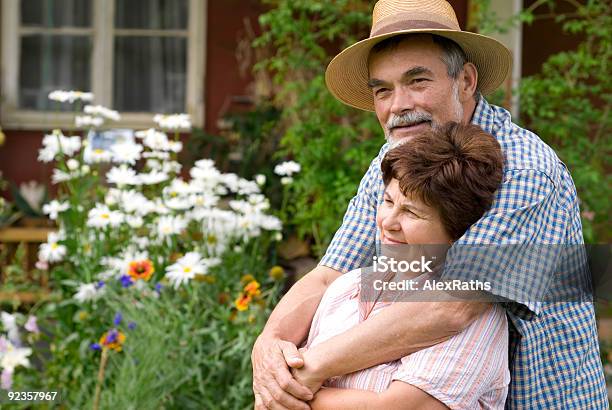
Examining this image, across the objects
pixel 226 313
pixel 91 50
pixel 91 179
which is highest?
pixel 91 50

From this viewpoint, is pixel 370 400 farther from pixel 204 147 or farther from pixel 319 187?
pixel 204 147

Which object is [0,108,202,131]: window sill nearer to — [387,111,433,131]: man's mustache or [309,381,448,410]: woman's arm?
[387,111,433,131]: man's mustache

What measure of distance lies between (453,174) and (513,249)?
201 millimetres

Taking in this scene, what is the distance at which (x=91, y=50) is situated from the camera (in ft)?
22.4

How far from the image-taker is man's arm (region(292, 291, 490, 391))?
187 centimetres

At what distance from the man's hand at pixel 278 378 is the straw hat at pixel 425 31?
0.80 metres

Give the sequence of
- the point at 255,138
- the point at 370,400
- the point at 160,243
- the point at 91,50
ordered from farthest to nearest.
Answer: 1. the point at 91,50
2. the point at 255,138
3. the point at 160,243
4. the point at 370,400

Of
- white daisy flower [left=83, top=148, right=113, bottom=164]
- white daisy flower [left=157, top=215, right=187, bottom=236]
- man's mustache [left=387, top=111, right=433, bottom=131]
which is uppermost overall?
man's mustache [left=387, top=111, right=433, bottom=131]

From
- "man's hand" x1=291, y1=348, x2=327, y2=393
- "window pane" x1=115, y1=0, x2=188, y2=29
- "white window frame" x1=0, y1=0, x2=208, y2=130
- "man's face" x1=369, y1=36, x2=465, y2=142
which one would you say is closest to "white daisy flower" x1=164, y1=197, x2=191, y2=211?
"man's face" x1=369, y1=36, x2=465, y2=142

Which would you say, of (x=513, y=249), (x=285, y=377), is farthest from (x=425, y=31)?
(x=285, y=377)

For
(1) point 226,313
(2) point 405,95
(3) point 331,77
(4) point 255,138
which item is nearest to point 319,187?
(4) point 255,138

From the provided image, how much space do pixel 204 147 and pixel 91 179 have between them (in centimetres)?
191

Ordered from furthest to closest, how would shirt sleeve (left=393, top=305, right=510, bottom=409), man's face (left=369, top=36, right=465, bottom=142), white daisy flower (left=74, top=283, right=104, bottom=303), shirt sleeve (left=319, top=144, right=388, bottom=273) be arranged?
white daisy flower (left=74, top=283, right=104, bottom=303) < shirt sleeve (left=319, top=144, right=388, bottom=273) < man's face (left=369, top=36, right=465, bottom=142) < shirt sleeve (left=393, top=305, right=510, bottom=409)

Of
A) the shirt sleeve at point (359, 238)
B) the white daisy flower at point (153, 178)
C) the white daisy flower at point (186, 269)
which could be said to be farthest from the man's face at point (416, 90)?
the white daisy flower at point (153, 178)
